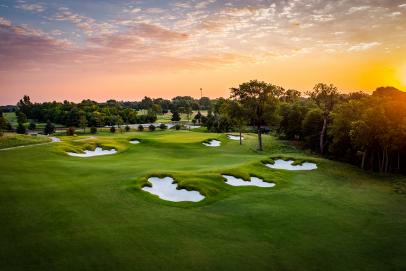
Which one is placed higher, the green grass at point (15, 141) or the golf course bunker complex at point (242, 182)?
the green grass at point (15, 141)

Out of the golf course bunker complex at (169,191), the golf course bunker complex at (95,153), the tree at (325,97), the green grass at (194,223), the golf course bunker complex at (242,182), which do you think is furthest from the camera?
the tree at (325,97)

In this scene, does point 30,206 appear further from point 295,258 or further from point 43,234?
point 295,258

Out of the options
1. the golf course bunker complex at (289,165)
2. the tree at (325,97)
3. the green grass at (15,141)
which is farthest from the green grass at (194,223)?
the tree at (325,97)

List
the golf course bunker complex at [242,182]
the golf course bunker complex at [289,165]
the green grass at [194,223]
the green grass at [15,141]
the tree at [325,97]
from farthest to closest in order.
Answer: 1. the tree at [325,97]
2. the green grass at [15,141]
3. the golf course bunker complex at [289,165]
4. the golf course bunker complex at [242,182]
5. the green grass at [194,223]

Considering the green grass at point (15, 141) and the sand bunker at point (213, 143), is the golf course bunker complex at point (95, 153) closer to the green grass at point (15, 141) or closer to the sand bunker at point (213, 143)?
the green grass at point (15, 141)

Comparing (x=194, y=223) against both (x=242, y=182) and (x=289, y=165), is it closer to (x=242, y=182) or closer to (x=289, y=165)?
(x=242, y=182)

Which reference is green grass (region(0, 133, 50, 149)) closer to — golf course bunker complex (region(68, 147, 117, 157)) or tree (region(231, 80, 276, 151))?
golf course bunker complex (region(68, 147, 117, 157))

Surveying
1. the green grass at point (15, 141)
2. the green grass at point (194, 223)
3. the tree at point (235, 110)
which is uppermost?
the tree at point (235, 110)
